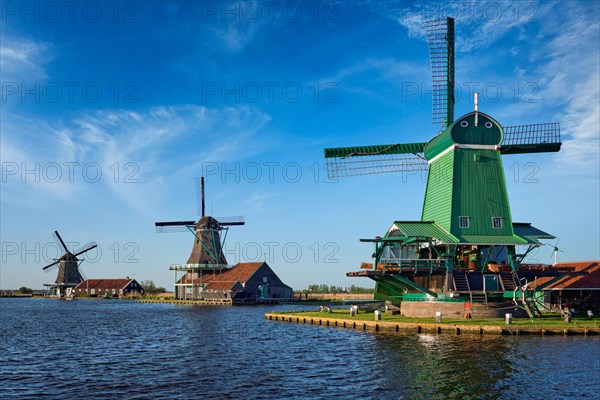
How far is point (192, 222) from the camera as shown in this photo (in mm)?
93688

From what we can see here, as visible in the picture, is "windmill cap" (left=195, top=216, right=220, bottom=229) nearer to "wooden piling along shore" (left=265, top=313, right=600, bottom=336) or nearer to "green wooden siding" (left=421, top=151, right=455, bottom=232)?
"green wooden siding" (left=421, top=151, right=455, bottom=232)

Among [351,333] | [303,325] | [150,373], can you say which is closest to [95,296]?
[303,325]

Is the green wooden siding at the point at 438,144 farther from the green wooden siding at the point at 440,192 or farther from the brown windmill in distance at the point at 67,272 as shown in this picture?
the brown windmill in distance at the point at 67,272

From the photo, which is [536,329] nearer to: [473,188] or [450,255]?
[450,255]

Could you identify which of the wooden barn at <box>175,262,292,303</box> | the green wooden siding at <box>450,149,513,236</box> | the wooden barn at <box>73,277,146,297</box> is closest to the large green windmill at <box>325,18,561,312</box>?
the green wooden siding at <box>450,149,513,236</box>

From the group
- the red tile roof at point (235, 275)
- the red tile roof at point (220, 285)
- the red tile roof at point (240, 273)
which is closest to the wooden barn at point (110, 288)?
the red tile roof at point (235, 275)

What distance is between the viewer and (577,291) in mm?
44969

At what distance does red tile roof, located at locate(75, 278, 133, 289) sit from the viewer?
130250 millimetres

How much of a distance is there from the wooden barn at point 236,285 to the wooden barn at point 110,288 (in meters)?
37.3

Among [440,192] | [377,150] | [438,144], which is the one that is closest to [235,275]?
[377,150]

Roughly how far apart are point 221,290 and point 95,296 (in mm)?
56373

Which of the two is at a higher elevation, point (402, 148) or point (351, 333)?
point (402, 148)

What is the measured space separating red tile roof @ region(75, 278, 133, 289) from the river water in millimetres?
95669

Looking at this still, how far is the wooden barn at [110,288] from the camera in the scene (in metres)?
129
